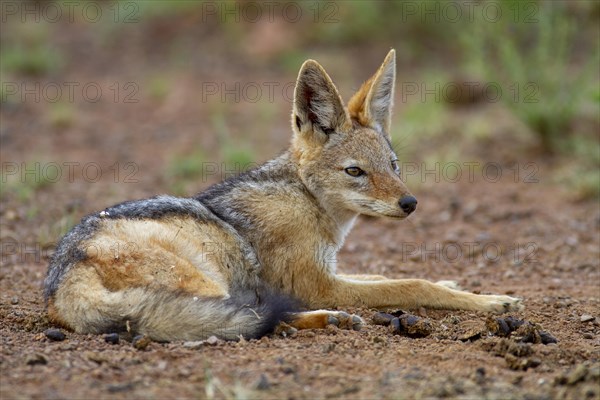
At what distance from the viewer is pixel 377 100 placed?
23.9 ft

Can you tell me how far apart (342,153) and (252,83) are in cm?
958

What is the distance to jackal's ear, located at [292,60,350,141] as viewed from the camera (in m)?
6.75

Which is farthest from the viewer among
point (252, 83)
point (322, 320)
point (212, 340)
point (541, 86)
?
point (252, 83)

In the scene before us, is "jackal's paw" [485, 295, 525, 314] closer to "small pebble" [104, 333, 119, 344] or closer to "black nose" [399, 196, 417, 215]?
"black nose" [399, 196, 417, 215]

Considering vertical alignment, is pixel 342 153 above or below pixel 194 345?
above

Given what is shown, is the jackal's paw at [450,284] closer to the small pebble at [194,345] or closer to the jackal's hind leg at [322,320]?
the jackal's hind leg at [322,320]

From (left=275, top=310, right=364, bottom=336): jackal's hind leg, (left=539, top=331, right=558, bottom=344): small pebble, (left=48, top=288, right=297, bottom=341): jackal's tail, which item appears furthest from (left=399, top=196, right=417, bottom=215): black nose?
(left=48, top=288, right=297, bottom=341): jackal's tail

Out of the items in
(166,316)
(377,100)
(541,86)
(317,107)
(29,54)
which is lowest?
(166,316)

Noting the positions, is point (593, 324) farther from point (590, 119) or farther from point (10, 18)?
point (10, 18)

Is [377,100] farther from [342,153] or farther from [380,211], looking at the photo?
[380,211]

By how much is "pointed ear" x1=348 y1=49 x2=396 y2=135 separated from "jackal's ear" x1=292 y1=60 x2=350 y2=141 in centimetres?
28

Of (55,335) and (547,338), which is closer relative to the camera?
(55,335)

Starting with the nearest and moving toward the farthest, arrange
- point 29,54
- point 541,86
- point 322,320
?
point 322,320, point 541,86, point 29,54

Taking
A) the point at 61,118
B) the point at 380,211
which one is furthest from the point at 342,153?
the point at 61,118
